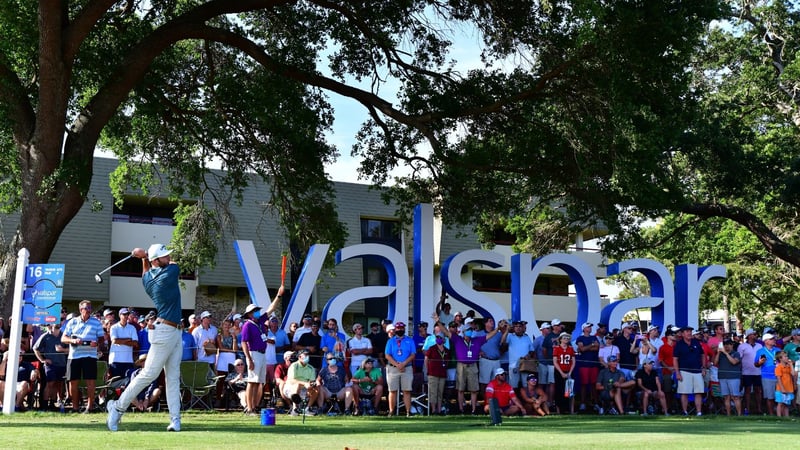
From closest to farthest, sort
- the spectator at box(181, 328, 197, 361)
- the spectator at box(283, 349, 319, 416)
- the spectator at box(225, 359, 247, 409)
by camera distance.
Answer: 1. the spectator at box(283, 349, 319, 416)
2. the spectator at box(225, 359, 247, 409)
3. the spectator at box(181, 328, 197, 361)

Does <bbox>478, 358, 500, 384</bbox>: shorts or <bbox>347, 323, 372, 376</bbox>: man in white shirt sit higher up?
<bbox>347, 323, 372, 376</bbox>: man in white shirt

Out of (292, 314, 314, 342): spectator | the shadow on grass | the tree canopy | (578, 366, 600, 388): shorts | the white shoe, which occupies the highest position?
the tree canopy

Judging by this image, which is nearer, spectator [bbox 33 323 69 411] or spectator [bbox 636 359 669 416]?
spectator [bbox 33 323 69 411]

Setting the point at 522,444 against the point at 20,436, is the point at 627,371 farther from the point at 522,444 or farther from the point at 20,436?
the point at 20,436

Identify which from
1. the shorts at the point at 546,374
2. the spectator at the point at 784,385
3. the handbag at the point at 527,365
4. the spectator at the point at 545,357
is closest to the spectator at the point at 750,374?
the spectator at the point at 784,385

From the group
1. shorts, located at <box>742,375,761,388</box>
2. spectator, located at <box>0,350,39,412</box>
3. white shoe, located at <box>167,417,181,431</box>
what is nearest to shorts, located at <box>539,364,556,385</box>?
shorts, located at <box>742,375,761,388</box>

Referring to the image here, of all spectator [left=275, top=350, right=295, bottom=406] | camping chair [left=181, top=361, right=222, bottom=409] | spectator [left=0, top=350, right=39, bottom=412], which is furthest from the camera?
spectator [left=275, top=350, right=295, bottom=406]

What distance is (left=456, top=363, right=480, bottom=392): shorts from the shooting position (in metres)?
19.6

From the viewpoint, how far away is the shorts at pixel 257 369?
16938 mm

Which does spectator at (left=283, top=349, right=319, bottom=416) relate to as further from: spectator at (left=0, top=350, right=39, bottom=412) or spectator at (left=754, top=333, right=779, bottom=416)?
Answer: spectator at (left=754, top=333, right=779, bottom=416)

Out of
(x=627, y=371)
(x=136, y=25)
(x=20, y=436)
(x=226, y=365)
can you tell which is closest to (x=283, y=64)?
(x=136, y=25)

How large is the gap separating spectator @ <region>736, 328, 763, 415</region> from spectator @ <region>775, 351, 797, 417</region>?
55cm

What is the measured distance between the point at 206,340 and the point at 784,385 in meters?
12.9

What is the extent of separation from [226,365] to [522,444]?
31.8ft
